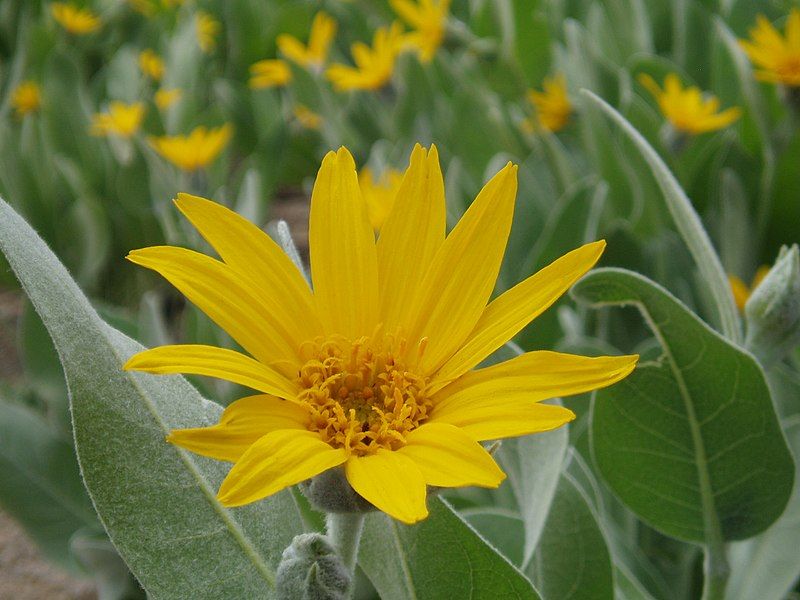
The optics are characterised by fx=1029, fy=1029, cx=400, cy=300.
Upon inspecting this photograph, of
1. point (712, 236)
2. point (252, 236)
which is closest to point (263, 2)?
point (712, 236)

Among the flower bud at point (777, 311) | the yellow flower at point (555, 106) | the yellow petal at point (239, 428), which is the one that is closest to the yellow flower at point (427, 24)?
the yellow flower at point (555, 106)

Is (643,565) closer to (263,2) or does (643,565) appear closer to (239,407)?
(239,407)

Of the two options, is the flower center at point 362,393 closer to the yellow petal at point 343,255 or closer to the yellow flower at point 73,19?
the yellow petal at point 343,255

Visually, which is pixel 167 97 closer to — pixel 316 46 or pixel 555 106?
pixel 316 46

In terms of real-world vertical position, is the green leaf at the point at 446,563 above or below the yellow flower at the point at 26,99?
above

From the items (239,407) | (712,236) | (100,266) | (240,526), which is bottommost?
(100,266)

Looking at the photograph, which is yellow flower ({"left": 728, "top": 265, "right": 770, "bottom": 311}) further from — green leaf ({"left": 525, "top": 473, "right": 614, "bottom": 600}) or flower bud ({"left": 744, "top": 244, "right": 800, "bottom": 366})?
green leaf ({"left": 525, "top": 473, "right": 614, "bottom": 600})
